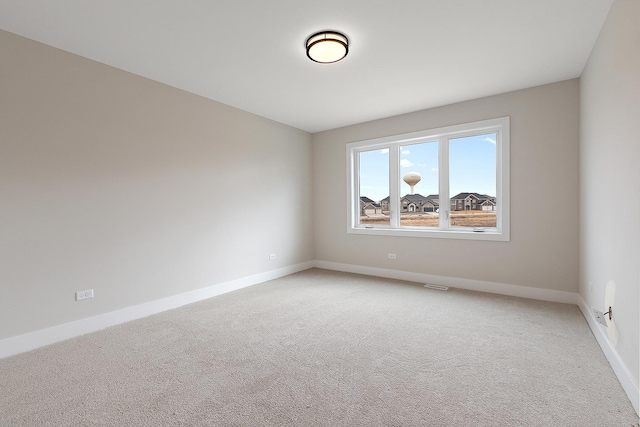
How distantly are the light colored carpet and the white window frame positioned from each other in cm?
123

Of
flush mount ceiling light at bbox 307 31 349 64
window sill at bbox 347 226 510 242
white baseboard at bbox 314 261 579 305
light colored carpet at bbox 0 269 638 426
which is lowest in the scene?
light colored carpet at bbox 0 269 638 426

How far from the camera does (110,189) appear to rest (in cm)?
302

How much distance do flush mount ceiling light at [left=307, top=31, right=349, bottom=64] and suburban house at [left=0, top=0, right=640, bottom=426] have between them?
0.03 metres

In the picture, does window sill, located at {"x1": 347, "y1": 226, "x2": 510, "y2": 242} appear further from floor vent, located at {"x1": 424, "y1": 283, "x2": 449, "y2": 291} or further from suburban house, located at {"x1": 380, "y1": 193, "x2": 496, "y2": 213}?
floor vent, located at {"x1": 424, "y1": 283, "x2": 449, "y2": 291}

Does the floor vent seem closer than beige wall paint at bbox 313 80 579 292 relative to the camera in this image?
No

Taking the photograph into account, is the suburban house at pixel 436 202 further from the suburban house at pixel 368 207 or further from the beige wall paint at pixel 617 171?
the beige wall paint at pixel 617 171

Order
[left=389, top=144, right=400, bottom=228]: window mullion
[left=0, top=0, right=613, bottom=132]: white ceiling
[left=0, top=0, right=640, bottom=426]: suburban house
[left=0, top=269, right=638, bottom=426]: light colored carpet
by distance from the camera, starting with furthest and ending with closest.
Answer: [left=389, top=144, right=400, bottom=228]: window mullion, [left=0, top=0, right=613, bottom=132]: white ceiling, [left=0, top=0, right=640, bottom=426]: suburban house, [left=0, top=269, right=638, bottom=426]: light colored carpet

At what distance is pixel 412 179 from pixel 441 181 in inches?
Answer: 19.2

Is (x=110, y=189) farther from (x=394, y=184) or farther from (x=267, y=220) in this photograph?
(x=394, y=184)

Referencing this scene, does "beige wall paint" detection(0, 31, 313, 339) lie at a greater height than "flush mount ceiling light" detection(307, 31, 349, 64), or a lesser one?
lesser

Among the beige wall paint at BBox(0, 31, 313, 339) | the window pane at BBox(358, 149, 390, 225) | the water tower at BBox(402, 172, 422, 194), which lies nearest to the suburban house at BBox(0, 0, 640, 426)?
the beige wall paint at BBox(0, 31, 313, 339)

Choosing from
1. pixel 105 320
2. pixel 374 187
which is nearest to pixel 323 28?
pixel 374 187

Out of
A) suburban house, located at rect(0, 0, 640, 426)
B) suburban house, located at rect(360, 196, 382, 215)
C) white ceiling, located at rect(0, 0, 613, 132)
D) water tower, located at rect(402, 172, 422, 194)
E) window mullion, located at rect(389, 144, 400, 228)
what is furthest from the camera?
suburban house, located at rect(360, 196, 382, 215)

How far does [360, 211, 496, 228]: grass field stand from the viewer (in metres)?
4.14
